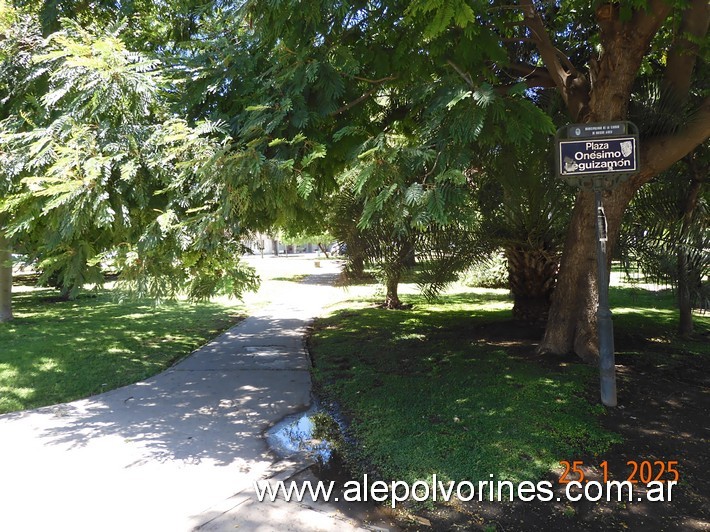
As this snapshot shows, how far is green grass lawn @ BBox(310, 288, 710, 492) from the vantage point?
4.04 m

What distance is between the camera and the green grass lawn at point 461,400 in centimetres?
404

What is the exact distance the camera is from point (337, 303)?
16.2 meters

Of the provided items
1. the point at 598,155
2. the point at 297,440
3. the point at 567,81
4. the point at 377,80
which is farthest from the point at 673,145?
the point at 297,440

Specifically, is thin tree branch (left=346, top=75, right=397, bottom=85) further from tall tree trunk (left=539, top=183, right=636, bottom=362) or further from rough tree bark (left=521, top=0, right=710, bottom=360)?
tall tree trunk (left=539, top=183, right=636, bottom=362)

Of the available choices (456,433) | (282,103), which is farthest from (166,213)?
(456,433)

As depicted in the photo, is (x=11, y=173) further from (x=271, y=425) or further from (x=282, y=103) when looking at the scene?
(x=271, y=425)

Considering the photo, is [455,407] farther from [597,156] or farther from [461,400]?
[597,156]

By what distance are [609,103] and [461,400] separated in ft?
12.4

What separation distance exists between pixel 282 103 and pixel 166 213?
140cm

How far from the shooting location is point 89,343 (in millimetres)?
9422

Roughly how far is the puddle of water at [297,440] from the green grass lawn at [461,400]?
0.29m

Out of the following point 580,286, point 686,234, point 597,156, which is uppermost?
point 597,156

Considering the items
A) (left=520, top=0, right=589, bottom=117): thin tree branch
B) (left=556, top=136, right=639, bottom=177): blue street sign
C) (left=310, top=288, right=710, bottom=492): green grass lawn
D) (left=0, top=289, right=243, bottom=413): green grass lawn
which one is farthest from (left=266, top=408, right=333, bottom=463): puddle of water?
(left=520, top=0, right=589, bottom=117): thin tree branch

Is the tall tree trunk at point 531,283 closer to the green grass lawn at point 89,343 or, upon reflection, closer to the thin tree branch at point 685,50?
the thin tree branch at point 685,50
